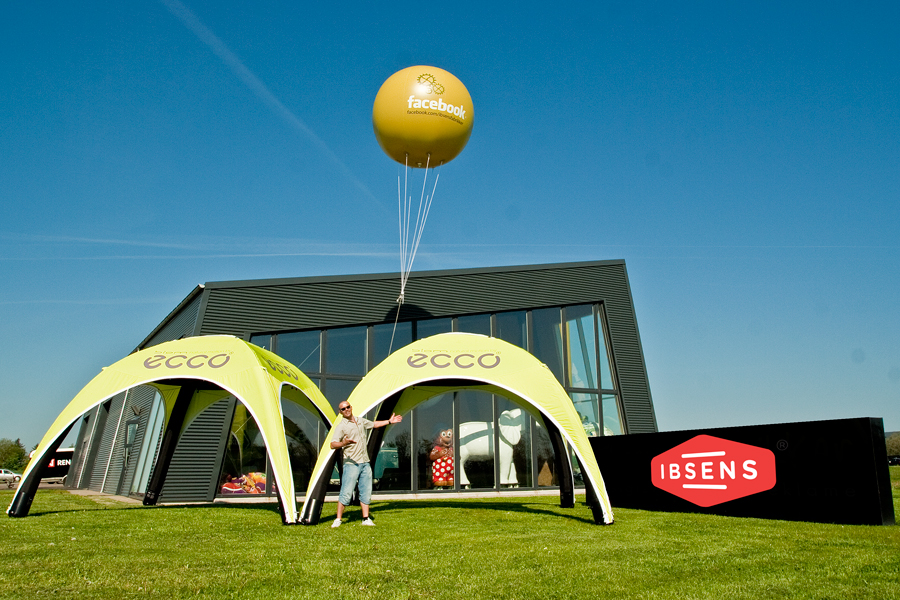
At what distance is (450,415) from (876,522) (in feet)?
32.4

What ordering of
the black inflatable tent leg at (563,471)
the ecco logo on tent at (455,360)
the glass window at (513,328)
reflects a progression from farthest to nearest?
1. the glass window at (513,328)
2. the black inflatable tent leg at (563,471)
3. the ecco logo on tent at (455,360)

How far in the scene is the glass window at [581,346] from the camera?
18406 millimetres

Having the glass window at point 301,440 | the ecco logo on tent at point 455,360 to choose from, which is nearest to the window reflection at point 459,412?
the glass window at point 301,440

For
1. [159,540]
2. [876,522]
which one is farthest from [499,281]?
[159,540]

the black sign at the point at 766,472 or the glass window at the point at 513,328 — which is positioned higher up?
the glass window at the point at 513,328

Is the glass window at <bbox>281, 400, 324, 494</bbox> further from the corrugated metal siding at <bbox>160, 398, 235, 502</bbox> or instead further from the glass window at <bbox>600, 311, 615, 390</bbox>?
the glass window at <bbox>600, 311, 615, 390</bbox>

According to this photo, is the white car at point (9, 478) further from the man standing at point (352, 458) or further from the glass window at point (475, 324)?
the man standing at point (352, 458)

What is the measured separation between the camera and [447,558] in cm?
598

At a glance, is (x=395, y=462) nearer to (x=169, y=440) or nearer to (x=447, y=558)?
(x=169, y=440)

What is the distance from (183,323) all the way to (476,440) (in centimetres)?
772

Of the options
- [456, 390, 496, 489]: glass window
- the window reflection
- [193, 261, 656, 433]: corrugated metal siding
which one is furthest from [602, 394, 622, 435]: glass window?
[456, 390, 496, 489]: glass window

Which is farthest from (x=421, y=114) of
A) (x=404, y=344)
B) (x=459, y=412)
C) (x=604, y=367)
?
(x=604, y=367)

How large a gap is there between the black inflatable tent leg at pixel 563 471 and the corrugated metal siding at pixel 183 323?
8381mm

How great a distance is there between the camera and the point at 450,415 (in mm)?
16672
